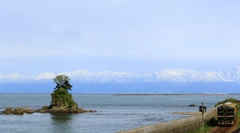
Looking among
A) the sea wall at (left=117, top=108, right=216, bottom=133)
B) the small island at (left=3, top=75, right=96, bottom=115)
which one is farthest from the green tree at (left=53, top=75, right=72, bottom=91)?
the sea wall at (left=117, top=108, right=216, bottom=133)

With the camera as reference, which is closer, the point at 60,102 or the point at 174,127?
the point at 174,127

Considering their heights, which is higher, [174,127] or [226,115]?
[226,115]

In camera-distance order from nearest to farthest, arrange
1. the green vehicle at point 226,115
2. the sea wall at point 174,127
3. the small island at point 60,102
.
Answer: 1. the sea wall at point 174,127
2. the green vehicle at point 226,115
3. the small island at point 60,102

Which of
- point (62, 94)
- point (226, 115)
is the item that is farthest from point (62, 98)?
point (226, 115)

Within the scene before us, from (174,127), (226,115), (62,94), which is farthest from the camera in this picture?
(62,94)

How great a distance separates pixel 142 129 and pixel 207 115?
24.0 metres

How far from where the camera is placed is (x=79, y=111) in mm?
139500

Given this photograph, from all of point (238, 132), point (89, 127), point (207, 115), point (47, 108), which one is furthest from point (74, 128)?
point (47, 108)

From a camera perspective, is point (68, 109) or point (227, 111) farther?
point (68, 109)

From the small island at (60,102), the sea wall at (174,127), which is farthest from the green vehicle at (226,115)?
the small island at (60,102)

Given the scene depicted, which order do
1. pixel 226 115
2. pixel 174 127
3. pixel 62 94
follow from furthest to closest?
pixel 62 94
pixel 226 115
pixel 174 127

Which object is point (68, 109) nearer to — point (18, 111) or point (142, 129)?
point (18, 111)

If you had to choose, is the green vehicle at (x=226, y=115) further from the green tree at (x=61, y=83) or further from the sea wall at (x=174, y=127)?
the green tree at (x=61, y=83)

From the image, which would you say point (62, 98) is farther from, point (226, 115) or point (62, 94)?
point (226, 115)
